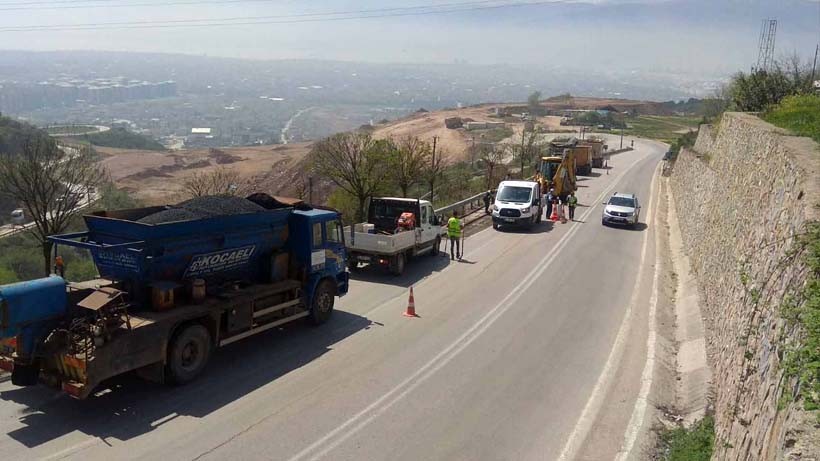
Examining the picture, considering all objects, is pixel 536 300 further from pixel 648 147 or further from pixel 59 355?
pixel 648 147

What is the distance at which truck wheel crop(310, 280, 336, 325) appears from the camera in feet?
44.8

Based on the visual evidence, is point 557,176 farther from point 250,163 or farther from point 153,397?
point 250,163

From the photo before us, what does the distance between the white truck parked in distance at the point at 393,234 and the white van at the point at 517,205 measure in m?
5.29

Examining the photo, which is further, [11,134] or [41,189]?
[11,134]

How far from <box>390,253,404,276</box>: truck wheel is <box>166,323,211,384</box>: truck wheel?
8.00m

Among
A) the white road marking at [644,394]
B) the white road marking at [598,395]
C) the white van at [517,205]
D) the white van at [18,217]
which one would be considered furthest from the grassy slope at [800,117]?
the white van at [18,217]

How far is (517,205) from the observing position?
26.6m

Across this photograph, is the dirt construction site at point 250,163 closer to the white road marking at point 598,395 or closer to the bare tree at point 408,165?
the bare tree at point 408,165

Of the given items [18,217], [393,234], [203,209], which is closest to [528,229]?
[393,234]

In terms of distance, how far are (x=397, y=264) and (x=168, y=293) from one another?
8.94m

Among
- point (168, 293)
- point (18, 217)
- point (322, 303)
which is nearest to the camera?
point (168, 293)

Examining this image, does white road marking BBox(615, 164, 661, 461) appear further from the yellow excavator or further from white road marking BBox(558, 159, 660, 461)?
the yellow excavator

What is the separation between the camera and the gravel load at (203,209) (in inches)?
443

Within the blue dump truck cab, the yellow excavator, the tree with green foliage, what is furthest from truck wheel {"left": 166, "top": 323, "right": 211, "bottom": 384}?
the yellow excavator
